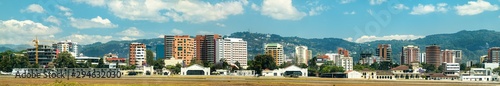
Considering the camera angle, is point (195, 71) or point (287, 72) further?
point (195, 71)

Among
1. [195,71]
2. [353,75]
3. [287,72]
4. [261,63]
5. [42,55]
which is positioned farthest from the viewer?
[42,55]

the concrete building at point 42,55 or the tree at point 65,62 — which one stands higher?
the concrete building at point 42,55

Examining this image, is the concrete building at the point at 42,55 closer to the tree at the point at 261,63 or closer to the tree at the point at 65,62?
the tree at the point at 65,62

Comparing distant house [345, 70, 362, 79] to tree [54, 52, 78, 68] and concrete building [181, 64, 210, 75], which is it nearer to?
concrete building [181, 64, 210, 75]

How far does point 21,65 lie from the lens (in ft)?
461

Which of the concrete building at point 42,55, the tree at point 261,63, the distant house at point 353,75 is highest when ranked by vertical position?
the concrete building at point 42,55

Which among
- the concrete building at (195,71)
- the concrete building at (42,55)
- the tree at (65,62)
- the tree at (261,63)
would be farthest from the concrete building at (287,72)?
the concrete building at (42,55)

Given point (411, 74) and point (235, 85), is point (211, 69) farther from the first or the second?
point (235, 85)

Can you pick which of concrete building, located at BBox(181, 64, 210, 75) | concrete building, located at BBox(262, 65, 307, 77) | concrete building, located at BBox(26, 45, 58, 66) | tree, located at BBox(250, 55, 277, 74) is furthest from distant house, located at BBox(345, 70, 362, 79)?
concrete building, located at BBox(26, 45, 58, 66)

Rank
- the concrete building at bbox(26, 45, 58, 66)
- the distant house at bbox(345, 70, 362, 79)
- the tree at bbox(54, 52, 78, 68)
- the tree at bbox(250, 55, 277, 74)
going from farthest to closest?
1. the concrete building at bbox(26, 45, 58, 66)
2. the tree at bbox(54, 52, 78, 68)
3. the tree at bbox(250, 55, 277, 74)
4. the distant house at bbox(345, 70, 362, 79)

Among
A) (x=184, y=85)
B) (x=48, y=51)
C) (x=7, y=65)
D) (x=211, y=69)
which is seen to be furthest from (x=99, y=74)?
(x=48, y=51)

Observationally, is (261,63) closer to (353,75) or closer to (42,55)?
(353,75)

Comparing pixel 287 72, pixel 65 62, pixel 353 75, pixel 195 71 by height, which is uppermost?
pixel 65 62

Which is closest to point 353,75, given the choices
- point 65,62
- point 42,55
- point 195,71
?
point 195,71
